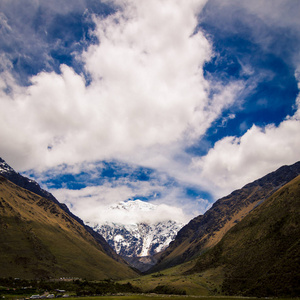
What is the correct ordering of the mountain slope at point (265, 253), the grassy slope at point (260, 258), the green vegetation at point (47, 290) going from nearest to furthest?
1. the mountain slope at point (265, 253)
2. the grassy slope at point (260, 258)
3. the green vegetation at point (47, 290)

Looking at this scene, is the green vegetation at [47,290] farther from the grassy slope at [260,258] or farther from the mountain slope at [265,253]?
the mountain slope at [265,253]

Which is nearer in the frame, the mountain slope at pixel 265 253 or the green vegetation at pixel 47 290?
the mountain slope at pixel 265 253

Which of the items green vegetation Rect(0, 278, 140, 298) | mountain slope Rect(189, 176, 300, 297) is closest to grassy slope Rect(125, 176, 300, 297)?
mountain slope Rect(189, 176, 300, 297)

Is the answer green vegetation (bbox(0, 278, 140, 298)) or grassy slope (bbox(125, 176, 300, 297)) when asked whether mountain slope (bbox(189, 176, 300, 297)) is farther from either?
green vegetation (bbox(0, 278, 140, 298))

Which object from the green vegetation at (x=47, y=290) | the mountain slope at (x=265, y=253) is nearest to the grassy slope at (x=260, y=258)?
the mountain slope at (x=265, y=253)

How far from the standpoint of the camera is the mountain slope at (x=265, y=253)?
101m

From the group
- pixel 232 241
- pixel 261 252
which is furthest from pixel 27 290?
pixel 232 241

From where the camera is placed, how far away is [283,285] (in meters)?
94.5

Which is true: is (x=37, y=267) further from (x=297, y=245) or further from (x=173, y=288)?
(x=297, y=245)

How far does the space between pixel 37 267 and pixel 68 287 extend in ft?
262

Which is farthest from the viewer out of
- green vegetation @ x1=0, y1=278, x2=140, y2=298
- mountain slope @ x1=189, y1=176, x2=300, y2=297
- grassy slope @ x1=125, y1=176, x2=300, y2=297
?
green vegetation @ x1=0, y1=278, x2=140, y2=298

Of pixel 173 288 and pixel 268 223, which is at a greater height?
pixel 268 223

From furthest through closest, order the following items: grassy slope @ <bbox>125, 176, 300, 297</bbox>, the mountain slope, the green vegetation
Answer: the green vegetation → grassy slope @ <bbox>125, 176, 300, 297</bbox> → the mountain slope

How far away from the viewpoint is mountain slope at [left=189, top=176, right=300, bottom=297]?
10085 centimetres
